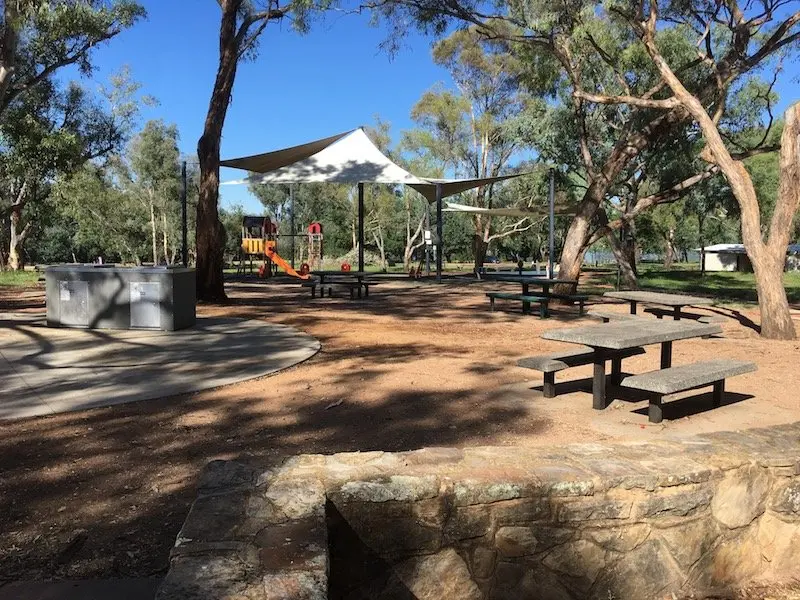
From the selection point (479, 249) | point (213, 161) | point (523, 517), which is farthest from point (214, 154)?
point (479, 249)

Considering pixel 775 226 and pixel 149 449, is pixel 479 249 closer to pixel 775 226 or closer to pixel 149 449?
pixel 775 226

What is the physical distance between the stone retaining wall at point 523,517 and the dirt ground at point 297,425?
1.77ft

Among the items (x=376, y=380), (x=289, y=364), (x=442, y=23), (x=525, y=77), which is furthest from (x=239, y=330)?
(x=525, y=77)

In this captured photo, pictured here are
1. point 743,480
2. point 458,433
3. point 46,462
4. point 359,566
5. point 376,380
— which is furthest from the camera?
point 376,380

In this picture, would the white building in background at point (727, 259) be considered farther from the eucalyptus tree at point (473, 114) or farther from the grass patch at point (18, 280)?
the grass patch at point (18, 280)

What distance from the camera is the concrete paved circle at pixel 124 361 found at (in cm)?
551

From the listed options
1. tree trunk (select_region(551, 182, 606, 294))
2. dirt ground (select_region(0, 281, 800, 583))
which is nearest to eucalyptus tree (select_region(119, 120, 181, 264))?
tree trunk (select_region(551, 182, 606, 294))

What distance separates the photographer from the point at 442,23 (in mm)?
14180

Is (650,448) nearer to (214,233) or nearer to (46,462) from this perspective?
(46,462)

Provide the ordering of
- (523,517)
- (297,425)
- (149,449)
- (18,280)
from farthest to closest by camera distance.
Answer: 1. (18,280)
2. (297,425)
3. (149,449)
4. (523,517)

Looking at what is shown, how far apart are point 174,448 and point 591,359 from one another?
3.70m

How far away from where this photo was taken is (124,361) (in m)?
7.04

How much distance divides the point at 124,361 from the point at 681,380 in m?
5.56

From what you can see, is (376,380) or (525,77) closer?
(376,380)
